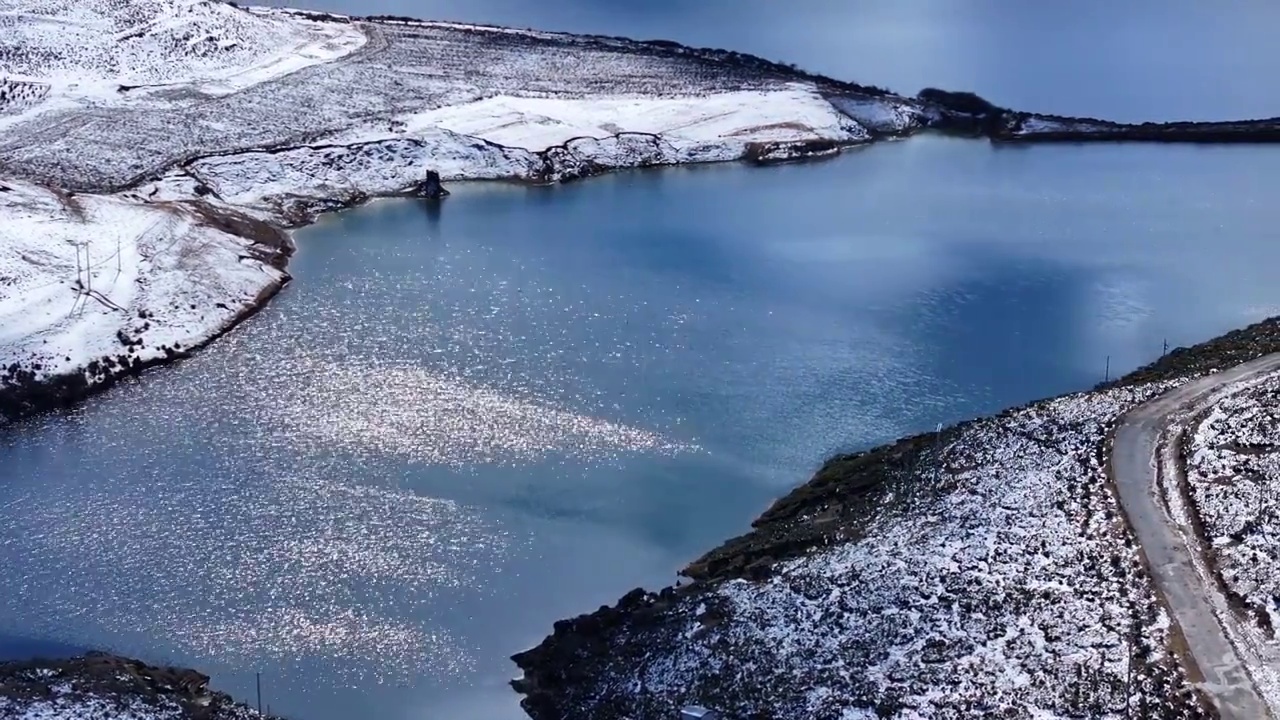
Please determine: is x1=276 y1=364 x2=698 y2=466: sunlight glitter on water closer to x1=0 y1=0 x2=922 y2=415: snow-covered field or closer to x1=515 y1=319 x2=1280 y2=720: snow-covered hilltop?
x1=515 y1=319 x2=1280 y2=720: snow-covered hilltop

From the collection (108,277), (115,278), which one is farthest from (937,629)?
(108,277)

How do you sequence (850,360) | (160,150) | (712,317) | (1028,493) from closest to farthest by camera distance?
(1028,493) < (850,360) < (712,317) < (160,150)

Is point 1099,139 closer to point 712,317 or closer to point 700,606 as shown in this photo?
point 712,317

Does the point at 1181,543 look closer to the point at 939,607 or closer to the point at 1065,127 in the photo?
the point at 939,607

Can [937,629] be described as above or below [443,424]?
below

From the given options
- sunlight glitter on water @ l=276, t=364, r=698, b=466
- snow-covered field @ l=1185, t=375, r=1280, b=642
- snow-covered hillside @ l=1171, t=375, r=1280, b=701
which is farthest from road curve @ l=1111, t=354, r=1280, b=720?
sunlight glitter on water @ l=276, t=364, r=698, b=466

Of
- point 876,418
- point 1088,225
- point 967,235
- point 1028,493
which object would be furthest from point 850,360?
point 1088,225
